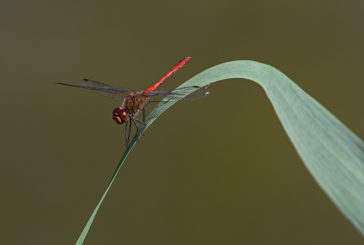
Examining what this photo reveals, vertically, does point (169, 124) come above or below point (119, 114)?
below

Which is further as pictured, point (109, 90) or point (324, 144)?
point (109, 90)

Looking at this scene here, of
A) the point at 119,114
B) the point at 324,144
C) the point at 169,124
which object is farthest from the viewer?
the point at 169,124

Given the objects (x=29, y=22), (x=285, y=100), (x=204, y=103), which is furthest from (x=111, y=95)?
(x=29, y=22)

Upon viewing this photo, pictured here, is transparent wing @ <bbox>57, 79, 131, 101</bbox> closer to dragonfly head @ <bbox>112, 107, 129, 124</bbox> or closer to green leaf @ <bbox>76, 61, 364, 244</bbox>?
dragonfly head @ <bbox>112, 107, 129, 124</bbox>

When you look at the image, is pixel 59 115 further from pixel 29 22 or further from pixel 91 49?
pixel 29 22

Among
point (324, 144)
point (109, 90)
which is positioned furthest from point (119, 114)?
point (324, 144)

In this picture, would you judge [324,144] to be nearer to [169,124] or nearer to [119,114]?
[119,114]

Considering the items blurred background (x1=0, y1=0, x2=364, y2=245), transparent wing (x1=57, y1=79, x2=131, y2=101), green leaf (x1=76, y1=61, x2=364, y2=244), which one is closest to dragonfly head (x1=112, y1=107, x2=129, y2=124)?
transparent wing (x1=57, y1=79, x2=131, y2=101)

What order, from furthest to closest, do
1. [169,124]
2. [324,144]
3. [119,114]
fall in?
[169,124], [119,114], [324,144]
